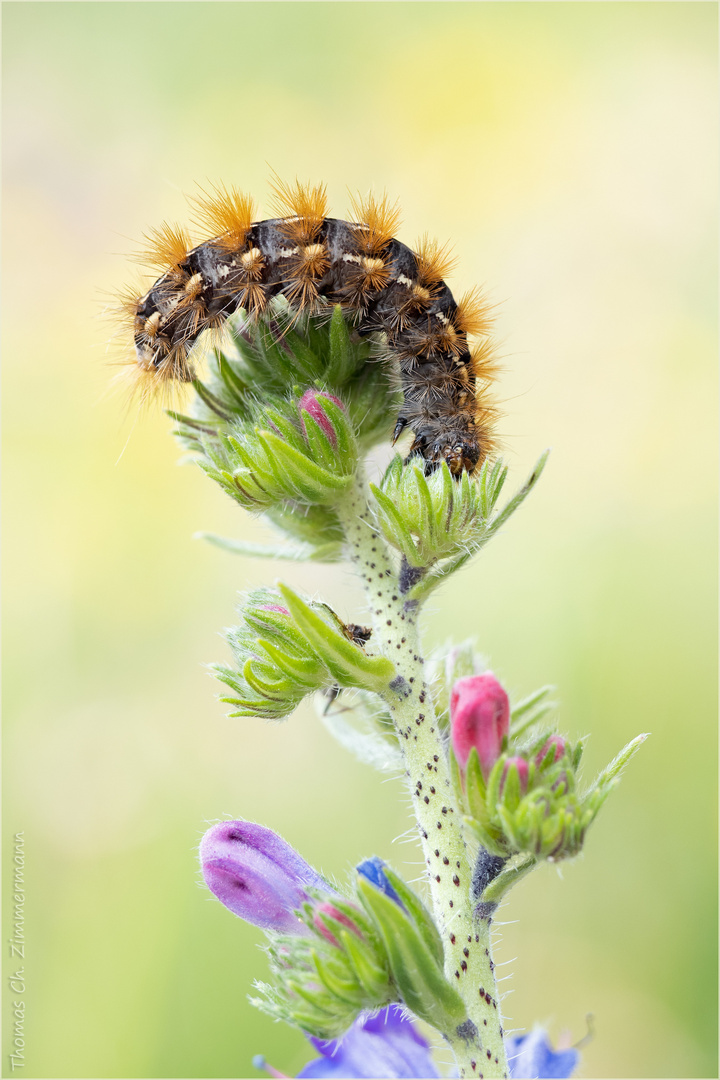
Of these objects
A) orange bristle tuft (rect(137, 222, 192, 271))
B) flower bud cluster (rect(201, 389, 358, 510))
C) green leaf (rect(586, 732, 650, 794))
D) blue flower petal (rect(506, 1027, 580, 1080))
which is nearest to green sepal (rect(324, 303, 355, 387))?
flower bud cluster (rect(201, 389, 358, 510))

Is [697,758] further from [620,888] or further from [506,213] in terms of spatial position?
[506,213]

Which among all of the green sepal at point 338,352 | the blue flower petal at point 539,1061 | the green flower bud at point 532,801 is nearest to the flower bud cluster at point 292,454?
the green sepal at point 338,352

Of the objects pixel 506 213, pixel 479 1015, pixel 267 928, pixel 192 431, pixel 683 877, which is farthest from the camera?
pixel 506 213

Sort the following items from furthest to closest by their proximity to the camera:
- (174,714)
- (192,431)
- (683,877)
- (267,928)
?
(174,714), (683,877), (192,431), (267,928)

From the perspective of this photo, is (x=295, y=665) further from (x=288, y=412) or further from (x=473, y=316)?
(x=473, y=316)

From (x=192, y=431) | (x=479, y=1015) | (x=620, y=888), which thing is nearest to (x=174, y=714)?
(x=620, y=888)

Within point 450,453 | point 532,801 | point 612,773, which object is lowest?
point 532,801

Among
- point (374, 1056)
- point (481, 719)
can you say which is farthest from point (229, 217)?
point (374, 1056)
